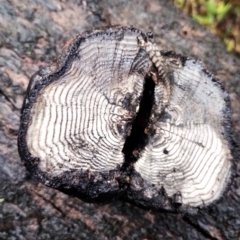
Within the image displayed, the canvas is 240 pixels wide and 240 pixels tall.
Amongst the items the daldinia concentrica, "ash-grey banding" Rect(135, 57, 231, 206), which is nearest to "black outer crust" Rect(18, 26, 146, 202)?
Result: the daldinia concentrica

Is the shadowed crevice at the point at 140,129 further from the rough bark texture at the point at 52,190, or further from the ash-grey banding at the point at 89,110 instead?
the rough bark texture at the point at 52,190

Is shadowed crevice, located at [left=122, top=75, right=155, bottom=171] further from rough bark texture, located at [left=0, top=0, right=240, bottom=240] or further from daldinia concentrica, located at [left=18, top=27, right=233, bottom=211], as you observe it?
rough bark texture, located at [left=0, top=0, right=240, bottom=240]

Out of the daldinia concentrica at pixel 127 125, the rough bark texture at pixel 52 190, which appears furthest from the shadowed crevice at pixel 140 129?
the rough bark texture at pixel 52 190

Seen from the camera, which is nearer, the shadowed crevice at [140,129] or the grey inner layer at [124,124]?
the grey inner layer at [124,124]

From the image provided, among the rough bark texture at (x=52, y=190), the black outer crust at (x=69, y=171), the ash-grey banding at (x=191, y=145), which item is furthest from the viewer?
the rough bark texture at (x=52, y=190)

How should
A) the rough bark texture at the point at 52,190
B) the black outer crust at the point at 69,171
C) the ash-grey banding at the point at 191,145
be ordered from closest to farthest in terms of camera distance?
the black outer crust at the point at 69,171 < the ash-grey banding at the point at 191,145 < the rough bark texture at the point at 52,190

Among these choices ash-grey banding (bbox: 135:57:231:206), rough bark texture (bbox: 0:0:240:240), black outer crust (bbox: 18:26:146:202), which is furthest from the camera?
rough bark texture (bbox: 0:0:240:240)
